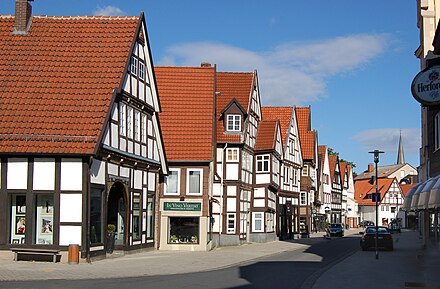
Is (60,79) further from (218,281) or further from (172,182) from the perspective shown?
(172,182)

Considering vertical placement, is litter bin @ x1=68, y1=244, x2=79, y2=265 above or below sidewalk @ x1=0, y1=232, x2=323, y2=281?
above

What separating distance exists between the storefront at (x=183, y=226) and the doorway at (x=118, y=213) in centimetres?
611

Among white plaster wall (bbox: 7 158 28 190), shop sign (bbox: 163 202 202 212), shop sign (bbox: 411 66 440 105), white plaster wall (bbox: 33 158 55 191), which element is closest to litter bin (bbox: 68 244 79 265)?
white plaster wall (bbox: 33 158 55 191)

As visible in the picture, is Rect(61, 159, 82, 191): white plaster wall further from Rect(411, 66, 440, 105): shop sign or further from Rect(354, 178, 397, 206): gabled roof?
Rect(354, 178, 397, 206): gabled roof

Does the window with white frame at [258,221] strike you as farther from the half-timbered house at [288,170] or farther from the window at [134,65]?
the window at [134,65]

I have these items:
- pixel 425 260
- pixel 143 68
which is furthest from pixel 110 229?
pixel 425 260

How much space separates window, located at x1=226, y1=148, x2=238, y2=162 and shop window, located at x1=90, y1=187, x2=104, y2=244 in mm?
18522

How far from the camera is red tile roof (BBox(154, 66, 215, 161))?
37906mm

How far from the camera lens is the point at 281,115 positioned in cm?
6009

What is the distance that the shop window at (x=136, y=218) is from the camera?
31752 mm

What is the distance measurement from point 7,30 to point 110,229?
9870 millimetres

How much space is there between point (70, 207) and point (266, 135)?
27272 millimetres

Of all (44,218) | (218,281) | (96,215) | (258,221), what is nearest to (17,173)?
(44,218)

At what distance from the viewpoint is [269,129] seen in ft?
168
